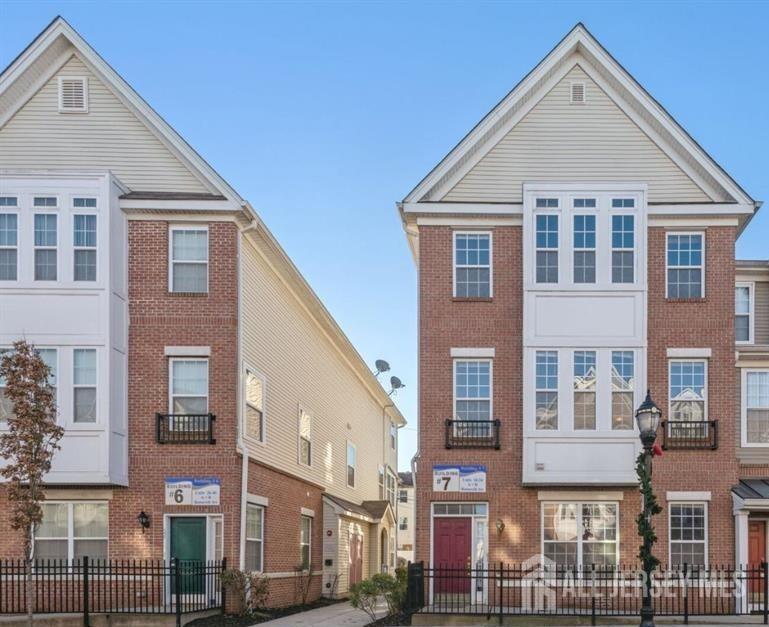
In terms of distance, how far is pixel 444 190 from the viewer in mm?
25531

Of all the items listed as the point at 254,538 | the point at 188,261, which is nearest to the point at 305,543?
the point at 254,538

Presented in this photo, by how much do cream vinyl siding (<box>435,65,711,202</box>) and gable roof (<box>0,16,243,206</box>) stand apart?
6.15m

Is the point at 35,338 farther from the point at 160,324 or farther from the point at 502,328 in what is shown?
the point at 502,328

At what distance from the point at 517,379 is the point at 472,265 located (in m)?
3.11

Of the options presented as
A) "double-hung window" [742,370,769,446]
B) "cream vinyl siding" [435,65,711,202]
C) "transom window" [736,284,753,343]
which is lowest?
"double-hung window" [742,370,769,446]

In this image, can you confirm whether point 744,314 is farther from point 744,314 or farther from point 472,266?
point 472,266

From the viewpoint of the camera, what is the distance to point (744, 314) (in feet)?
96.1

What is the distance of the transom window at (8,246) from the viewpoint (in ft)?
77.7

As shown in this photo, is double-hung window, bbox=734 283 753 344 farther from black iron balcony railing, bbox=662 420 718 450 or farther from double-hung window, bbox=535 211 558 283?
double-hung window, bbox=535 211 558 283

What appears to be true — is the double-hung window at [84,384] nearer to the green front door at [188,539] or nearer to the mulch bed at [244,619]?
the green front door at [188,539]

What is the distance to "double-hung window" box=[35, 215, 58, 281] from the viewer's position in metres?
23.7

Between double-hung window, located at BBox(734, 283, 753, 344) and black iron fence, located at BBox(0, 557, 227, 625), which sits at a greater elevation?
double-hung window, located at BBox(734, 283, 753, 344)

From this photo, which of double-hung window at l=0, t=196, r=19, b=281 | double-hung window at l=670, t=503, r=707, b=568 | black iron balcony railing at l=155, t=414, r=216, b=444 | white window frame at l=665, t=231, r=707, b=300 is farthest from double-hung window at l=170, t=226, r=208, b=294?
double-hung window at l=670, t=503, r=707, b=568

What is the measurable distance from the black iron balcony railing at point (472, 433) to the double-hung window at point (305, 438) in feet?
28.8
